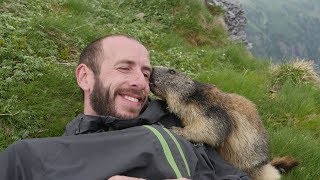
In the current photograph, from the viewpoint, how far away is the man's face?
364cm

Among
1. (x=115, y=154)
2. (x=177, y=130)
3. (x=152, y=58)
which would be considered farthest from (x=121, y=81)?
(x=152, y=58)

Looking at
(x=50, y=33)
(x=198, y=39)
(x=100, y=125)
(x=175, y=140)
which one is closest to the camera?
(x=175, y=140)

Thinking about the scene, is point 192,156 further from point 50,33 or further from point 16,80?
point 50,33

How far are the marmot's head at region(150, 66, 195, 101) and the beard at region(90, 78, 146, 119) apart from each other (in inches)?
45.3

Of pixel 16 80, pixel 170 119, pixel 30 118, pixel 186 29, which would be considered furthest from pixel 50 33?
pixel 186 29

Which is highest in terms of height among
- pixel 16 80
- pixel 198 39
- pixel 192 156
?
pixel 192 156

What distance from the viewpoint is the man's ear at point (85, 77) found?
3.92 m

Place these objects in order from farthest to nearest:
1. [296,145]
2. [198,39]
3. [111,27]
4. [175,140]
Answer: [198,39] → [111,27] → [296,145] → [175,140]

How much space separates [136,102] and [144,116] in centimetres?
17

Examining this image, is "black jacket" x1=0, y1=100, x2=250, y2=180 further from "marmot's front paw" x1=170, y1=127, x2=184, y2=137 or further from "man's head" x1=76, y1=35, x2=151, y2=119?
"marmot's front paw" x1=170, y1=127, x2=184, y2=137

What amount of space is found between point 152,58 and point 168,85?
256 centimetres

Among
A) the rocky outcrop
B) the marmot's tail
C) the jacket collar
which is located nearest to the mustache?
the jacket collar

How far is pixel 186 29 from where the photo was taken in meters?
10.2

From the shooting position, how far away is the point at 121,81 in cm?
372
